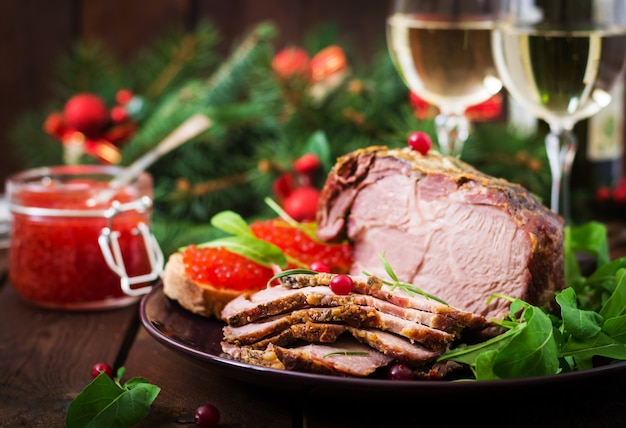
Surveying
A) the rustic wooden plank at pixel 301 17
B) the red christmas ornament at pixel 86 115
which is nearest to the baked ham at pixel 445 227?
the red christmas ornament at pixel 86 115

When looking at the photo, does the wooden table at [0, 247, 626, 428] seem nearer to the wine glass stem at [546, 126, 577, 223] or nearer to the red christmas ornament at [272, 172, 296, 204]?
the wine glass stem at [546, 126, 577, 223]

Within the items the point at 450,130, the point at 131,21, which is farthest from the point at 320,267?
the point at 131,21

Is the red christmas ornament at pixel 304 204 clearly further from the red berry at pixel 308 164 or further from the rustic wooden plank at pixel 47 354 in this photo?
the rustic wooden plank at pixel 47 354

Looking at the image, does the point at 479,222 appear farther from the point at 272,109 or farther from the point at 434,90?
the point at 272,109

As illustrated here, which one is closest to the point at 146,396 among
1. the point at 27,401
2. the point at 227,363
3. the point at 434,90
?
the point at 227,363

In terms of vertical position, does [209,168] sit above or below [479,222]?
below

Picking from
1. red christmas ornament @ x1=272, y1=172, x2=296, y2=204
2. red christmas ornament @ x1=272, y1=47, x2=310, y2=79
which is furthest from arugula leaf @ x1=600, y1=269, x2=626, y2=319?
red christmas ornament @ x1=272, y1=47, x2=310, y2=79
